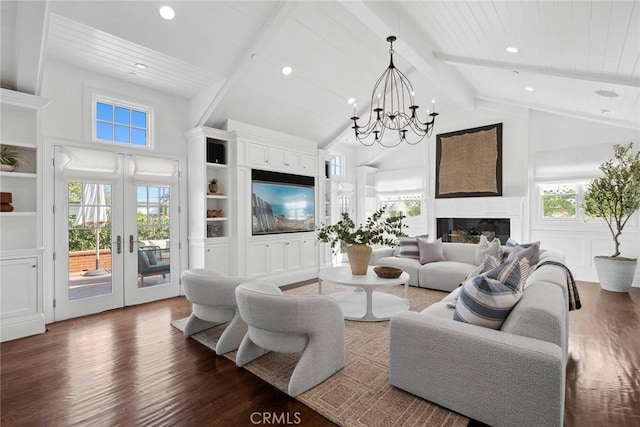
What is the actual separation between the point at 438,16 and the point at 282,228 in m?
3.93

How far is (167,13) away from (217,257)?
10.6 ft

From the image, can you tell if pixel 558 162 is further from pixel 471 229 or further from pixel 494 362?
pixel 494 362

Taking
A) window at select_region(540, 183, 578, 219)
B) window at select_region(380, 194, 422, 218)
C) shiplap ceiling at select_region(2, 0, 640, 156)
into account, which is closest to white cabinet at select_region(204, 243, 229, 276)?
shiplap ceiling at select_region(2, 0, 640, 156)

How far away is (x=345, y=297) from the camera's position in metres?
→ 4.25

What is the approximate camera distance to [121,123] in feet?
14.4

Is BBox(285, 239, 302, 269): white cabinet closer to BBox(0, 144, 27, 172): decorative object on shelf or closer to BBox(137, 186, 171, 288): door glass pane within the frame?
BBox(137, 186, 171, 288): door glass pane

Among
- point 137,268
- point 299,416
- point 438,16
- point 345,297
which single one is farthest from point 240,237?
point 438,16

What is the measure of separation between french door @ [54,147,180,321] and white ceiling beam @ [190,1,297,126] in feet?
3.55

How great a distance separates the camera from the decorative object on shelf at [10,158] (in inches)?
128

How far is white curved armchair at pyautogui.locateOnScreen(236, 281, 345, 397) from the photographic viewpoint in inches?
85.2

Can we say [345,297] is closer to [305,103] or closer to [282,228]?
[282,228]

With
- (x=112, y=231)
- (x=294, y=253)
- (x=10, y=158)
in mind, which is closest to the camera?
(x=10, y=158)

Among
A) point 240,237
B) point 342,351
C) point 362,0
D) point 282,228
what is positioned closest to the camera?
point 342,351

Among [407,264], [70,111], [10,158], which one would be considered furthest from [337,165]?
[10,158]
